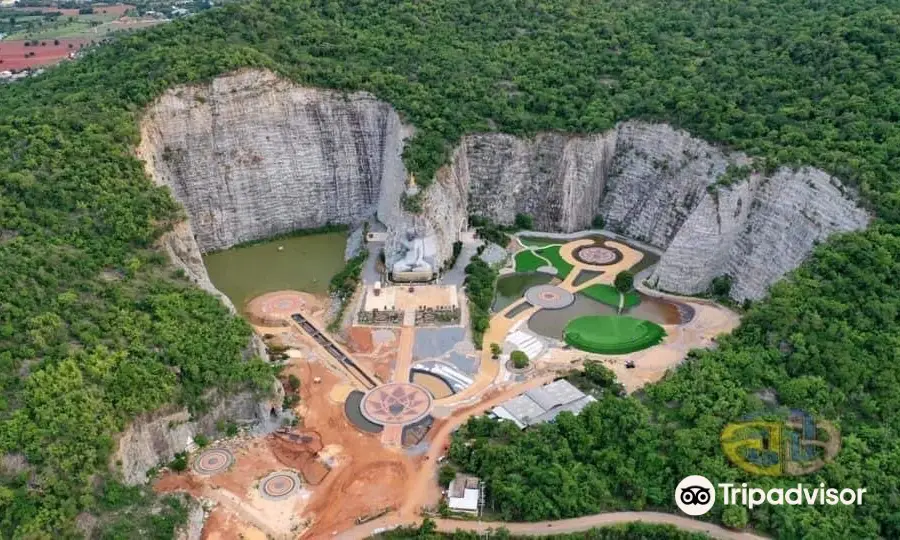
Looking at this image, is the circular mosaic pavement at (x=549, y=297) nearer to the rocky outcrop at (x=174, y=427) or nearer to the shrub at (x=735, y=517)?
the rocky outcrop at (x=174, y=427)

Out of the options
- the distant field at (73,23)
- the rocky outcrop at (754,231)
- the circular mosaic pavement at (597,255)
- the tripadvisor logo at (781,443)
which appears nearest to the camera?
the tripadvisor logo at (781,443)

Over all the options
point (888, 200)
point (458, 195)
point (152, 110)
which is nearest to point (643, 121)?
point (458, 195)

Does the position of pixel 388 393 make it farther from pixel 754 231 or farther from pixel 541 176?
pixel 754 231

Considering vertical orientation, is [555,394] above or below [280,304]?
above

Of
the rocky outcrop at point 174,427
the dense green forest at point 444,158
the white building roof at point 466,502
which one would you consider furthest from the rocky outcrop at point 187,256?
the white building roof at point 466,502

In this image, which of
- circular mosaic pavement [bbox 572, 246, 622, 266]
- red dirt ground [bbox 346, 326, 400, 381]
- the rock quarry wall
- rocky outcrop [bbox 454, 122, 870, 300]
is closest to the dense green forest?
rocky outcrop [bbox 454, 122, 870, 300]

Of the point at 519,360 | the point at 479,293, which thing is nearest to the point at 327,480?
Result: the point at 519,360

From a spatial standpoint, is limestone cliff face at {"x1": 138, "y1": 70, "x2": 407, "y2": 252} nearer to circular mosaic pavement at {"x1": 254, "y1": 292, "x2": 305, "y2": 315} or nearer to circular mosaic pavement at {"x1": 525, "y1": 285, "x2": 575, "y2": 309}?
circular mosaic pavement at {"x1": 254, "y1": 292, "x2": 305, "y2": 315}
